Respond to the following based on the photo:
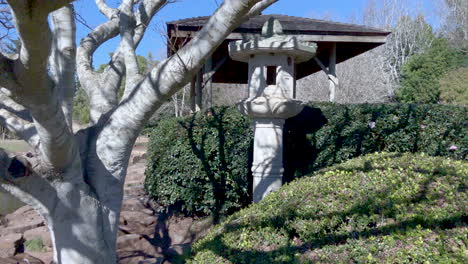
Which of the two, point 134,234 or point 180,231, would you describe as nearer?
point 134,234

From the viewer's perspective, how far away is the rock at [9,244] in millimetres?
5688

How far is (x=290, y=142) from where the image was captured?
7.40 metres

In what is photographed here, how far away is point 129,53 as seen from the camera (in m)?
3.45

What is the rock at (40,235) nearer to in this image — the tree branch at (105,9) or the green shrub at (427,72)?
the tree branch at (105,9)

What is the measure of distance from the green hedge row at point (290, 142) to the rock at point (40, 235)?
205 centimetres

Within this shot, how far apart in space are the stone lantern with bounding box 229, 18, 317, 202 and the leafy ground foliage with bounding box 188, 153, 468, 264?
142 centimetres

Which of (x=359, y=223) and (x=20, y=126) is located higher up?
(x=20, y=126)

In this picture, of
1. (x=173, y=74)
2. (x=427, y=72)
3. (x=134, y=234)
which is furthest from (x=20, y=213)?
(x=427, y=72)

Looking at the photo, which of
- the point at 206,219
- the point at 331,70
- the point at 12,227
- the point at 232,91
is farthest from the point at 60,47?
the point at 232,91

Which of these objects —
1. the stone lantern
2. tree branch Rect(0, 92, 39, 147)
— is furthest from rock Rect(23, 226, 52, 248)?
tree branch Rect(0, 92, 39, 147)

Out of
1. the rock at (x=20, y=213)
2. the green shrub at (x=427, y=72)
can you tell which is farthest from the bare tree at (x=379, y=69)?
the rock at (x=20, y=213)

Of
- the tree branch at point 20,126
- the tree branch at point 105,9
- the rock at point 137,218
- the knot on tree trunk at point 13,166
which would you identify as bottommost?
the rock at point 137,218

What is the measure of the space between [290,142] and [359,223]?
3.94 metres

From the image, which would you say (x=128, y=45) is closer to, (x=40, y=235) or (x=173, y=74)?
(x=173, y=74)
